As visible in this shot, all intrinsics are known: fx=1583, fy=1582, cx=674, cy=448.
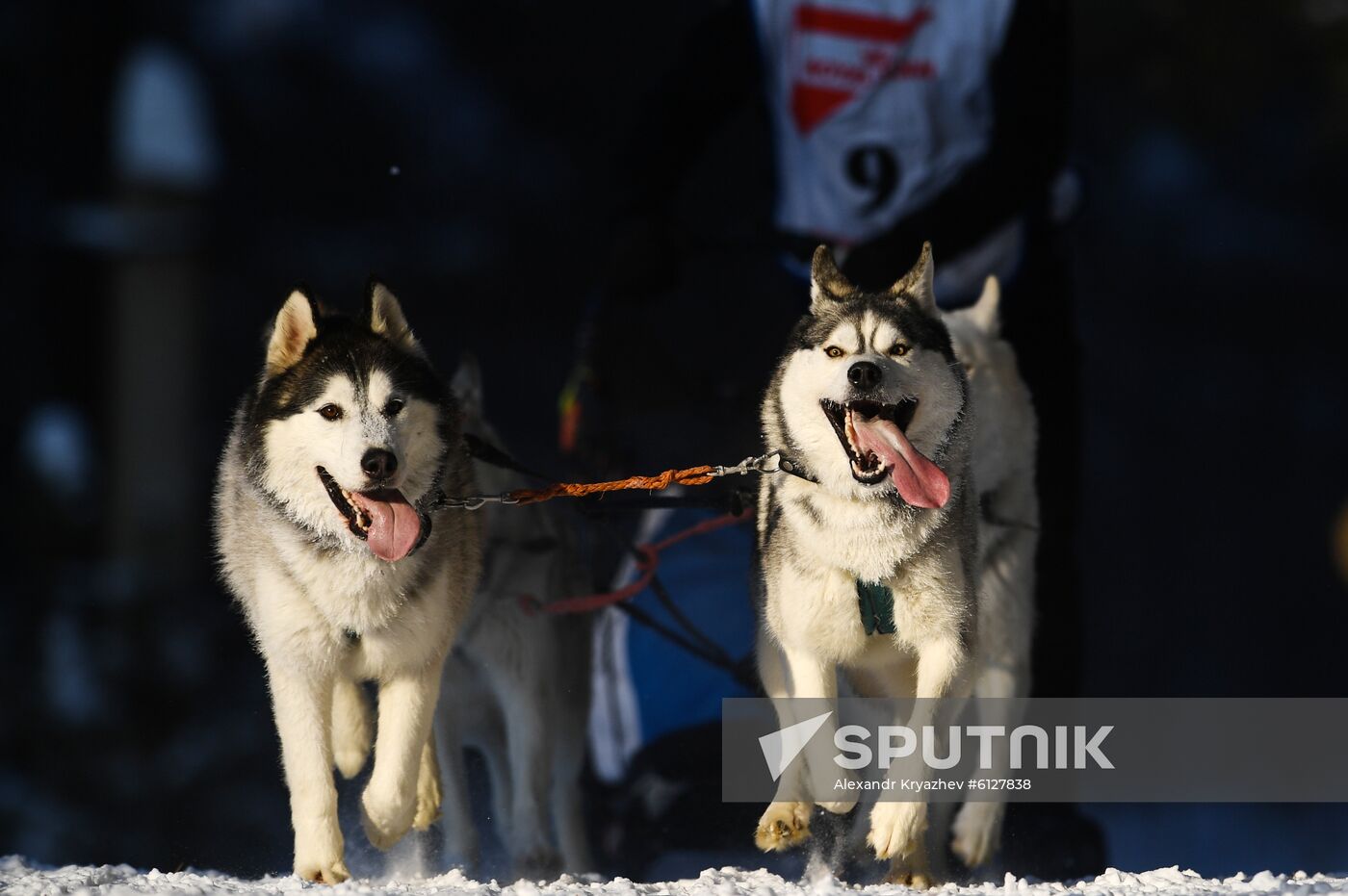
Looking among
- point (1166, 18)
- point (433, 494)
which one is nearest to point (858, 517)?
point (433, 494)

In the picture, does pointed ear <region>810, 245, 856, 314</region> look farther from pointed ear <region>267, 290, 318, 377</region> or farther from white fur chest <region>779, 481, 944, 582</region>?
pointed ear <region>267, 290, 318, 377</region>

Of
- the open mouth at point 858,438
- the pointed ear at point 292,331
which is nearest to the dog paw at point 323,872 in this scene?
the pointed ear at point 292,331

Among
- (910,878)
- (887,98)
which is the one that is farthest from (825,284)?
(887,98)

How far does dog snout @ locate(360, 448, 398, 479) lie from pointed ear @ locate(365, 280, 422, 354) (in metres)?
0.38

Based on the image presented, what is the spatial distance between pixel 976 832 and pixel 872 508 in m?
1.03

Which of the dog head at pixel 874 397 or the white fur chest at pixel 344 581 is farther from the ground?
the dog head at pixel 874 397

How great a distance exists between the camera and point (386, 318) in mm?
2906

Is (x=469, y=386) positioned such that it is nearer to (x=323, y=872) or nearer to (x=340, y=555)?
(x=340, y=555)

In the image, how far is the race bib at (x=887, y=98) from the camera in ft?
14.4

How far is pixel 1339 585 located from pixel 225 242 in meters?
4.10

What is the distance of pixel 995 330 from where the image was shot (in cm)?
358

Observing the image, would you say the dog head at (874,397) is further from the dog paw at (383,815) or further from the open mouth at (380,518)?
the dog paw at (383,815)

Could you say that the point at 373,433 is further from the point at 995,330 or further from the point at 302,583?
the point at 995,330

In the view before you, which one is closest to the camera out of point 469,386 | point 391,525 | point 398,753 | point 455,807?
point 391,525
